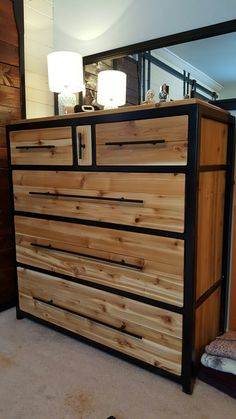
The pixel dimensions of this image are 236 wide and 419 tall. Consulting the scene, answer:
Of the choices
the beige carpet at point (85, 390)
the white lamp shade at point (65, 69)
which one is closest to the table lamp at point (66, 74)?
the white lamp shade at point (65, 69)

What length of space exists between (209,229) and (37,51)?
188cm

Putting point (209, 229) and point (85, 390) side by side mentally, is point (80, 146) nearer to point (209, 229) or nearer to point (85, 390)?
point (209, 229)

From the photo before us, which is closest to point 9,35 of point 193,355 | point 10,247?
point 10,247

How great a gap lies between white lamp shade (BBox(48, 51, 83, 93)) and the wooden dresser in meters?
0.43

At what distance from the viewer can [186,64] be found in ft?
5.95

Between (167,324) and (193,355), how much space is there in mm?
185

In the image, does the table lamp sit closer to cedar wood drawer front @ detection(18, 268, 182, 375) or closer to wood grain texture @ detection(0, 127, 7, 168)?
wood grain texture @ detection(0, 127, 7, 168)

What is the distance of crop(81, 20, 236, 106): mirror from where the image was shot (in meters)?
1.69

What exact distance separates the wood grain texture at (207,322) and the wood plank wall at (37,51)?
183cm

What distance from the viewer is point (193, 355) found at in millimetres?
1477

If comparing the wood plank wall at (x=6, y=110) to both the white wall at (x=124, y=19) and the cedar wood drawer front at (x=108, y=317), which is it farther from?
the white wall at (x=124, y=19)

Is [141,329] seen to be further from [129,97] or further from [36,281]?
[129,97]

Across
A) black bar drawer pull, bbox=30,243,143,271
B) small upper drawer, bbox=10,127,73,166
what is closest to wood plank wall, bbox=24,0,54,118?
small upper drawer, bbox=10,127,73,166

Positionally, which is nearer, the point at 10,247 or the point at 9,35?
the point at 9,35
